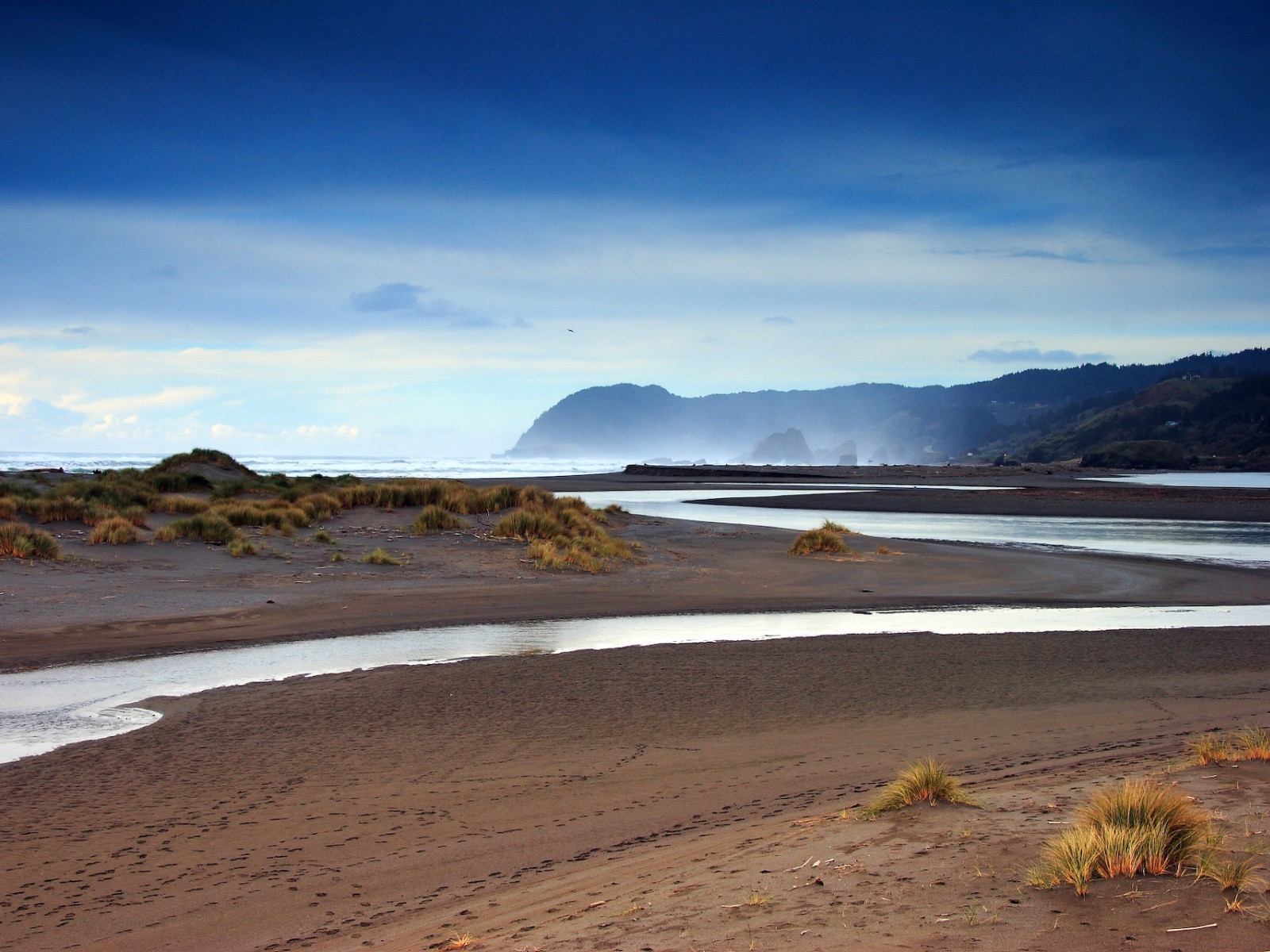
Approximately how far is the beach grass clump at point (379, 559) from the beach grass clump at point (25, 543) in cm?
542

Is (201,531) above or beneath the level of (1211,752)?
above

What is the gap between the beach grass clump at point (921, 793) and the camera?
5.83m

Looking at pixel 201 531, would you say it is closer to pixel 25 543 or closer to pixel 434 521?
pixel 25 543

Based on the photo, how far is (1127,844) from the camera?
4344 millimetres

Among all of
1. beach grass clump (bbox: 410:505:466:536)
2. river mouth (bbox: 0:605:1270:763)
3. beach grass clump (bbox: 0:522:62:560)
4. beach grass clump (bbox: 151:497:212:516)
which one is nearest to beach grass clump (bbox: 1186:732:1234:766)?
river mouth (bbox: 0:605:1270:763)

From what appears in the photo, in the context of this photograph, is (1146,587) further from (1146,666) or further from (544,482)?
(544,482)

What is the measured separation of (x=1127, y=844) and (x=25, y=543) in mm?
18237

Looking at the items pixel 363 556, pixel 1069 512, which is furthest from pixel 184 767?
pixel 1069 512

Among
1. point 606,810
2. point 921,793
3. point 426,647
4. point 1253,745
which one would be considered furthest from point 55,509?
point 1253,745

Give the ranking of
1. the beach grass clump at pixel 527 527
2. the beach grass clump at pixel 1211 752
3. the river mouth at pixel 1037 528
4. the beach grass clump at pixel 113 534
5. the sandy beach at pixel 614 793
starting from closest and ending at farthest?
the sandy beach at pixel 614 793
the beach grass clump at pixel 1211 752
the beach grass clump at pixel 113 534
the beach grass clump at pixel 527 527
the river mouth at pixel 1037 528

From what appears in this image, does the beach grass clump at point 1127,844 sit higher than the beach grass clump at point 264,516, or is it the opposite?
the beach grass clump at point 264,516

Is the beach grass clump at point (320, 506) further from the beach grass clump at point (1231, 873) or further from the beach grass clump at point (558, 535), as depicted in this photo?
the beach grass clump at point (1231, 873)

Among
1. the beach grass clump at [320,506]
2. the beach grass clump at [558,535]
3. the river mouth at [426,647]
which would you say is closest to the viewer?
the river mouth at [426,647]

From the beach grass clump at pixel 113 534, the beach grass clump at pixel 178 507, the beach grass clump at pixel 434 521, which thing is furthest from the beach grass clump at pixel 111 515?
the beach grass clump at pixel 434 521
